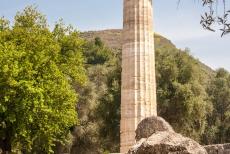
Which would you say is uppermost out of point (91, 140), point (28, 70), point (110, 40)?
point (110, 40)

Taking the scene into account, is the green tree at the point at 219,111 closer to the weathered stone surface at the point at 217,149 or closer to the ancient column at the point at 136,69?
the ancient column at the point at 136,69

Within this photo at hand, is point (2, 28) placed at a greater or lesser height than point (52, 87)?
greater

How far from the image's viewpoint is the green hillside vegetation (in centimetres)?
3079

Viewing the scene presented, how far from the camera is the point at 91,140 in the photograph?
157ft

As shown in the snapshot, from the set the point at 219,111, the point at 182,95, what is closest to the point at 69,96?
the point at 182,95

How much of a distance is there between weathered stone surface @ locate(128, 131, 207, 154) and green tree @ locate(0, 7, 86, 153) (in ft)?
76.6

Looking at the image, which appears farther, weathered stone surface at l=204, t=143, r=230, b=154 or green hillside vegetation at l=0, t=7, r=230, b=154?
green hillside vegetation at l=0, t=7, r=230, b=154

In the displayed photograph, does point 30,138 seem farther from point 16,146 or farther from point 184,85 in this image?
point 184,85

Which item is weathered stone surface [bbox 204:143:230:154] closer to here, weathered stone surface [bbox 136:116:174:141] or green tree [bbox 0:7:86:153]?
weathered stone surface [bbox 136:116:174:141]

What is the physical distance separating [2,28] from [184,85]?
14872 millimetres

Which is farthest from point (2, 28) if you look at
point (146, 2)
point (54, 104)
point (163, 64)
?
point (146, 2)

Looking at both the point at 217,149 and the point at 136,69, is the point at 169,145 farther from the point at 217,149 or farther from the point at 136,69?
the point at 136,69

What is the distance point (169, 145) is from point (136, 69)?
507 inches

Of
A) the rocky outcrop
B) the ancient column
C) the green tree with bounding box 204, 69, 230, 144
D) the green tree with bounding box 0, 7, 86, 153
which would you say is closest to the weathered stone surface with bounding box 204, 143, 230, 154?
the rocky outcrop
